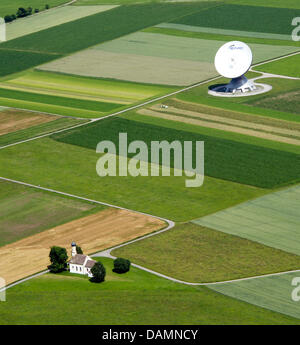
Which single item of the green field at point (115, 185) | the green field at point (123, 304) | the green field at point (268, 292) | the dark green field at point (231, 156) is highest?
the dark green field at point (231, 156)

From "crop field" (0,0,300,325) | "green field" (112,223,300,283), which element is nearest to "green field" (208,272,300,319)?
"crop field" (0,0,300,325)

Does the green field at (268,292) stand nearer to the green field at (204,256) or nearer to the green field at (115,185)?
the green field at (204,256)

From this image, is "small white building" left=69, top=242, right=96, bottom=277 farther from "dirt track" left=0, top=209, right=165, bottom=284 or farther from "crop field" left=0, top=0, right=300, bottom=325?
"dirt track" left=0, top=209, right=165, bottom=284

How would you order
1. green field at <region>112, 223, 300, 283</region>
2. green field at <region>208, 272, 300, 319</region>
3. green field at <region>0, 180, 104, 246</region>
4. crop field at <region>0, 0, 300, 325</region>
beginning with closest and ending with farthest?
green field at <region>208, 272, 300, 319</region>, crop field at <region>0, 0, 300, 325</region>, green field at <region>112, 223, 300, 283</region>, green field at <region>0, 180, 104, 246</region>

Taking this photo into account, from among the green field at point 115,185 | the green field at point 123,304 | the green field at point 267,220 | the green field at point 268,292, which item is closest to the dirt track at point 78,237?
the green field at point 115,185

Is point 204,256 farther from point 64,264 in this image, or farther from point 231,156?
point 231,156

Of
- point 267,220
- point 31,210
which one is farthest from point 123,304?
point 31,210

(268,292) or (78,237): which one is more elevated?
(268,292)
